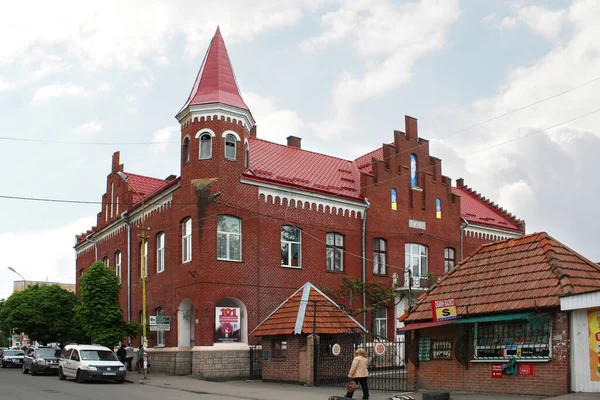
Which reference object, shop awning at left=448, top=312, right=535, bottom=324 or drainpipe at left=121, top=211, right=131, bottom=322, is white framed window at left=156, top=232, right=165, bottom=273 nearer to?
drainpipe at left=121, top=211, right=131, bottom=322

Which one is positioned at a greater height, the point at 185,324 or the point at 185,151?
the point at 185,151

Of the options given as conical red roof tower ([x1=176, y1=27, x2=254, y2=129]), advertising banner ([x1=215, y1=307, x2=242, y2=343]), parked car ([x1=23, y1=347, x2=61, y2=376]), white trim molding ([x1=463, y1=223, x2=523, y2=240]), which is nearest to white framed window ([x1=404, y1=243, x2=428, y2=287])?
white trim molding ([x1=463, y1=223, x2=523, y2=240])

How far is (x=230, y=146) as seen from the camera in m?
33.2

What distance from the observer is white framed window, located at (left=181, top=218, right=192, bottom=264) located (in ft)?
109

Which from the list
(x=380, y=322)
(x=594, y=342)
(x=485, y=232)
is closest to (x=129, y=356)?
(x=380, y=322)

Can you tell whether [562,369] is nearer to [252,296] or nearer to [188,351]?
[252,296]

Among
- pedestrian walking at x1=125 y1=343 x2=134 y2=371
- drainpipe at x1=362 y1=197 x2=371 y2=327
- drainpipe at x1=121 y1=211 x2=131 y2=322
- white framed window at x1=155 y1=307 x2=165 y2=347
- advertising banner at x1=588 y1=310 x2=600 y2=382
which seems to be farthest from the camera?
drainpipe at x1=121 y1=211 x2=131 y2=322

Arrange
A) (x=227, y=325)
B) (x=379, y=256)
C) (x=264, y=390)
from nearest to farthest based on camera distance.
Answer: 1. (x=264, y=390)
2. (x=227, y=325)
3. (x=379, y=256)

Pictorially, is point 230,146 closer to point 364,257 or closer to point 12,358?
point 364,257

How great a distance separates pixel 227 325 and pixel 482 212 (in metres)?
22.4

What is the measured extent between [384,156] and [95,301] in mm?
17442

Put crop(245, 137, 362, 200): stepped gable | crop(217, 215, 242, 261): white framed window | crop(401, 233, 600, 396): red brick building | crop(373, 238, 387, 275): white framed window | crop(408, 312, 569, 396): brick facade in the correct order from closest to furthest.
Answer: crop(408, 312, 569, 396): brick facade
crop(401, 233, 600, 396): red brick building
crop(217, 215, 242, 261): white framed window
crop(245, 137, 362, 200): stepped gable
crop(373, 238, 387, 275): white framed window

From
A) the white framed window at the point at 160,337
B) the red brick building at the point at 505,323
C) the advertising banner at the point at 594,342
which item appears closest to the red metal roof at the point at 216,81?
the white framed window at the point at 160,337

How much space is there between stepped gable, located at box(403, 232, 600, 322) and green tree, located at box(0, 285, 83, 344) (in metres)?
28.8
